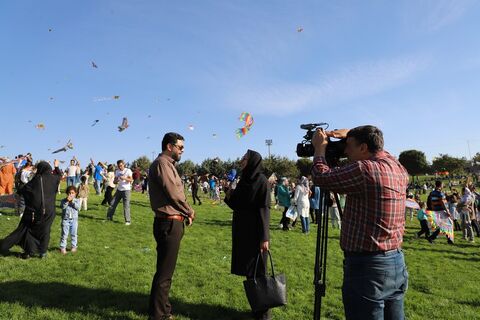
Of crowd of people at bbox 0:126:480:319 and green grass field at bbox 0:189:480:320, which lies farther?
green grass field at bbox 0:189:480:320

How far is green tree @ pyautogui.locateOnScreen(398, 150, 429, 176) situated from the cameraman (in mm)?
89842

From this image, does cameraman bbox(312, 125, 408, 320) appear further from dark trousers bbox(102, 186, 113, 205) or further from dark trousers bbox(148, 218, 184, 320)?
dark trousers bbox(102, 186, 113, 205)

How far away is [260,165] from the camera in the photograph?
4953 millimetres

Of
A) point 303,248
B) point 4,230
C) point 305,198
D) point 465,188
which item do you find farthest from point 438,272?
point 4,230

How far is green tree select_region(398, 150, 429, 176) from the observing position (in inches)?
3344

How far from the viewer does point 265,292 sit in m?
4.24

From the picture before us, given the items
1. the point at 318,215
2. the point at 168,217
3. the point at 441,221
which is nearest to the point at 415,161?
the point at 441,221

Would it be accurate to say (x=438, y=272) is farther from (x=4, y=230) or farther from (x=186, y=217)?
(x=4, y=230)

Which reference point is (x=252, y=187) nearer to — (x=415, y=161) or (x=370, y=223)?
(x=370, y=223)

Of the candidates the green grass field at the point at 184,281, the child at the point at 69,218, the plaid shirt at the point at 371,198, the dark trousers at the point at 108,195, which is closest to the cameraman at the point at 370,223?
the plaid shirt at the point at 371,198

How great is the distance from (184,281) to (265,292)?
2.31 m

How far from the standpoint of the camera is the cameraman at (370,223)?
2.55 meters

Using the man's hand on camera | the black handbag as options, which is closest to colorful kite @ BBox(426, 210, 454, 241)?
the black handbag

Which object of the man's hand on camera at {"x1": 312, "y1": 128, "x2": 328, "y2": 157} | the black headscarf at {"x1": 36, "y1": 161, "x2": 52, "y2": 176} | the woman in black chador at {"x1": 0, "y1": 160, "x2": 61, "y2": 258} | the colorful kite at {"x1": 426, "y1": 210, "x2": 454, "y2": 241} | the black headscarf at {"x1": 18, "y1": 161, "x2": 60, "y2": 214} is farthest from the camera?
the colorful kite at {"x1": 426, "y1": 210, "x2": 454, "y2": 241}
